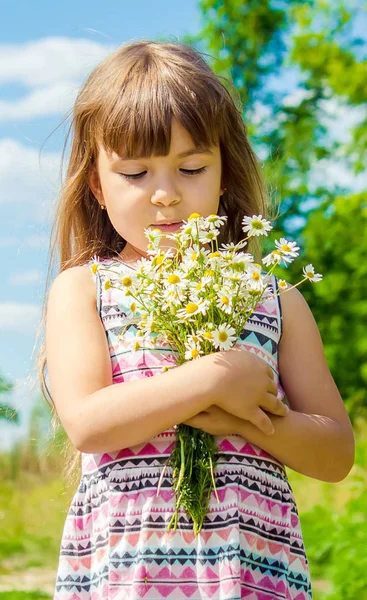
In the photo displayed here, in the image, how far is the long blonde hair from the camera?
2.49 m

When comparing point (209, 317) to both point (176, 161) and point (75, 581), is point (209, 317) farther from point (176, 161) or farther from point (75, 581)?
point (75, 581)


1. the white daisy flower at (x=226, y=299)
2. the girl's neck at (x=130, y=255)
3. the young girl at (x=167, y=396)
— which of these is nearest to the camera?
the white daisy flower at (x=226, y=299)

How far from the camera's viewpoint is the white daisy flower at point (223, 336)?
2.15m

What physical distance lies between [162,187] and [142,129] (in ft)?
0.59

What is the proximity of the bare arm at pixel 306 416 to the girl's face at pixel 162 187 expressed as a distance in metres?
0.44

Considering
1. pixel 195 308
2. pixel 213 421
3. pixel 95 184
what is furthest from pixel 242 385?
pixel 95 184

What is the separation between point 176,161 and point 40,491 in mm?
6735

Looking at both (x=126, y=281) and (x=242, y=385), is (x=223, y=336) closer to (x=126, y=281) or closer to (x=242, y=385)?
(x=242, y=385)

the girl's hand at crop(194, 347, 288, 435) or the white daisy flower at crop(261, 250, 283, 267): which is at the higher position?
the white daisy flower at crop(261, 250, 283, 267)

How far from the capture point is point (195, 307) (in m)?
2.12

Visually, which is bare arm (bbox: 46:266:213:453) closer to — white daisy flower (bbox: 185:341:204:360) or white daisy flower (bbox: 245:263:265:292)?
white daisy flower (bbox: 185:341:204:360)

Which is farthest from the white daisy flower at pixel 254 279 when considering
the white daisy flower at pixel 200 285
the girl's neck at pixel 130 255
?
the girl's neck at pixel 130 255

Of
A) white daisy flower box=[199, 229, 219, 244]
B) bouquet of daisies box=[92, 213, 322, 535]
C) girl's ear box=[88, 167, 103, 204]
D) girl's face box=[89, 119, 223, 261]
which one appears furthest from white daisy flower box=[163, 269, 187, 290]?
girl's ear box=[88, 167, 103, 204]

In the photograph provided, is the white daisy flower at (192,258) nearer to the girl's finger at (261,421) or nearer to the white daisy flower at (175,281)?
the white daisy flower at (175,281)
